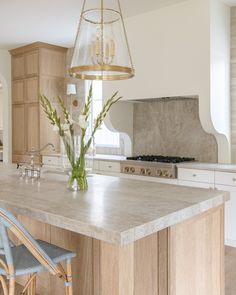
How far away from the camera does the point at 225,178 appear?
356 centimetres

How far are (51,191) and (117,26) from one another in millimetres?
1206

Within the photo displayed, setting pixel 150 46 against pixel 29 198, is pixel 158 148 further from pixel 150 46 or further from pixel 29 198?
pixel 29 198

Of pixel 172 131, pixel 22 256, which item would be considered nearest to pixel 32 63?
pixel 172 131

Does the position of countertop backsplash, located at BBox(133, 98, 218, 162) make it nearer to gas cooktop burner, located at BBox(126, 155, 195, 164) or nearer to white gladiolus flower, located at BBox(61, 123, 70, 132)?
gas cooktop burner, located at BBox(126, 155, 195, 164)

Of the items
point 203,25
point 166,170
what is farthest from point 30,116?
point 203,25

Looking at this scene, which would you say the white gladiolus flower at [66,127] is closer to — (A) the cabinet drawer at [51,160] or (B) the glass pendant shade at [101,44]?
(B) the glass pendant shade at [101,44]

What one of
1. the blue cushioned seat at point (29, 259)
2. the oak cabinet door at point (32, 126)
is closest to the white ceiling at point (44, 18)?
the oak cabinet door at point (32, 126)

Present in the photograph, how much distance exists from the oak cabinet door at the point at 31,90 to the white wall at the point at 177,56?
6.40 feet

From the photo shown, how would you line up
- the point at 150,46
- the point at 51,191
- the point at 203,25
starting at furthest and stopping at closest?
the point at 150,46, the point at 203,25, the point at 51,191

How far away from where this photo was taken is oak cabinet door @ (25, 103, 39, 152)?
234 inches

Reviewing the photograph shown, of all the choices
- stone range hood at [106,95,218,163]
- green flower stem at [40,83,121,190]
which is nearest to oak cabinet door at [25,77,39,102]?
stone range hood at [106,95,218,163]

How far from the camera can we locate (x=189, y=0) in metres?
3.93

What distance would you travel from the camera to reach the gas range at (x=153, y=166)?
399cm

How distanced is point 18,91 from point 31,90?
0.41 meters
